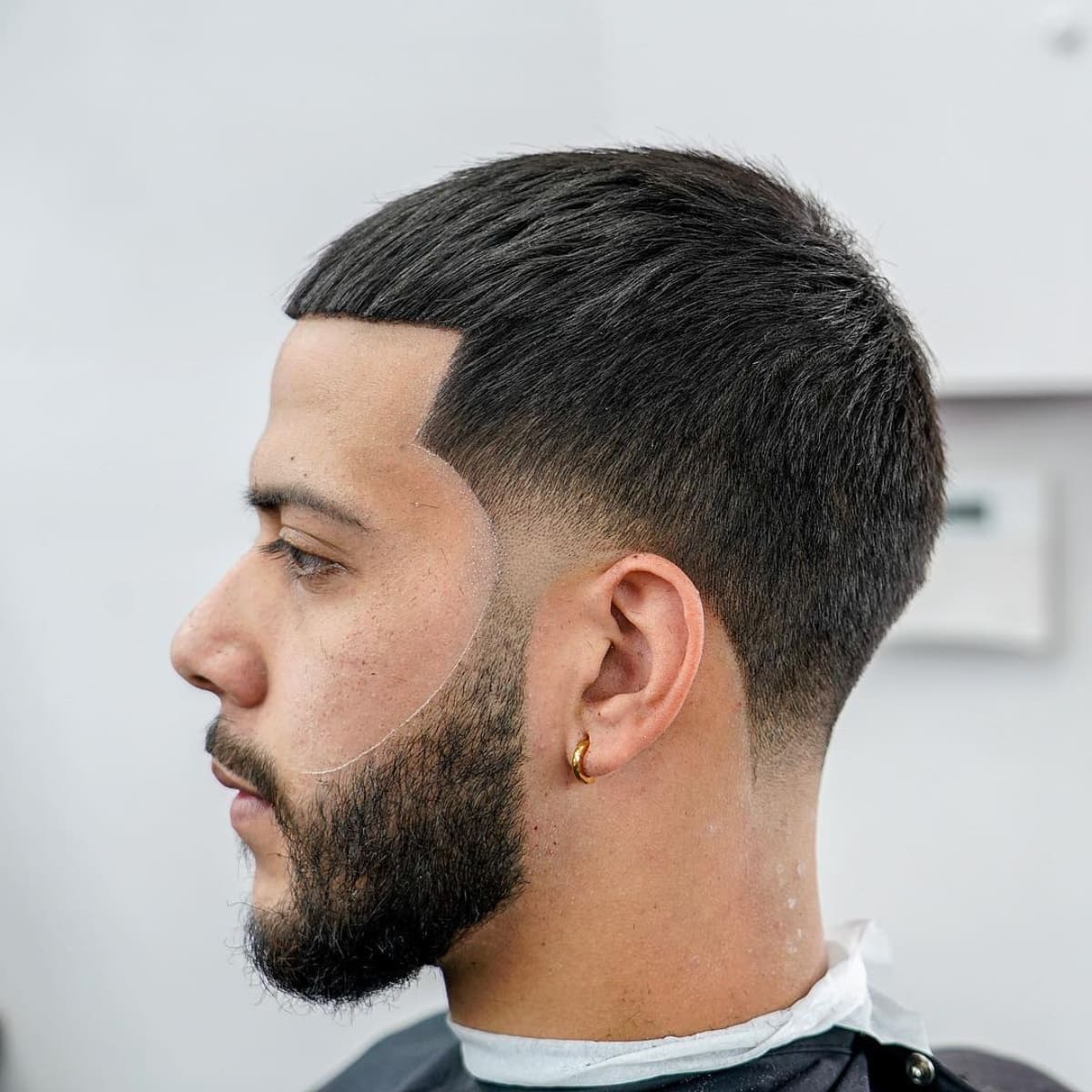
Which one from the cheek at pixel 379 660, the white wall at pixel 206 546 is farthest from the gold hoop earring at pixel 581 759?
the white wall at pixel 206 546

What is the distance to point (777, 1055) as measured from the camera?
1179mm

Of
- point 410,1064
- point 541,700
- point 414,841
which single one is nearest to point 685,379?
point 541,700

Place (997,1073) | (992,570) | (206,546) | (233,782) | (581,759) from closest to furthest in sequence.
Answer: (581,759) < (233,782) < (997,1073) < (992,570) < (206,546)

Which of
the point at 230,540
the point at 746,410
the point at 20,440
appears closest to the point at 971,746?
the point at 746,410

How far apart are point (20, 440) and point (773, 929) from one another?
148 centimetres

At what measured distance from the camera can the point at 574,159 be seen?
4.01ft

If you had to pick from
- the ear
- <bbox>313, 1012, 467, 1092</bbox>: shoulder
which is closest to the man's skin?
the ear

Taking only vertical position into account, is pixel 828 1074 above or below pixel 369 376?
below

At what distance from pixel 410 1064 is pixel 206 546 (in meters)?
0.89

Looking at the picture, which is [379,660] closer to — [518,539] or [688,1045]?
[518,539]

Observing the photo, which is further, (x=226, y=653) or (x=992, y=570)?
(x=992, y=570)

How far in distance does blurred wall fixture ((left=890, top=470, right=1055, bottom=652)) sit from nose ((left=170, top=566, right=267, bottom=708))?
2.89 feet

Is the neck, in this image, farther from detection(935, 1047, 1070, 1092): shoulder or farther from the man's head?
detection(935, 1047, 1070, 1092): shoulder

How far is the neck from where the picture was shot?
A: 1.13 m
